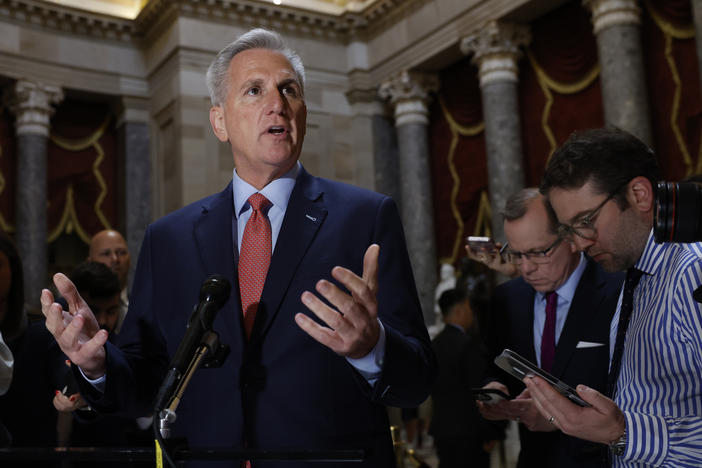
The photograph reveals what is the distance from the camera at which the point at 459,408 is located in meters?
5.36

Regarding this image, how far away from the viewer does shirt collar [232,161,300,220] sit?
73.1 inches

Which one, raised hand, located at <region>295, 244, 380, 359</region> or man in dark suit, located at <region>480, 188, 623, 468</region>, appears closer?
raised hand, located at <region>295, 244, 380, 359</region>

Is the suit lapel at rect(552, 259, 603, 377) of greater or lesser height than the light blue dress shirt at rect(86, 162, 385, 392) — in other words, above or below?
below

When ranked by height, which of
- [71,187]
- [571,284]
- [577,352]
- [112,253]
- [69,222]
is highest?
[71,187]

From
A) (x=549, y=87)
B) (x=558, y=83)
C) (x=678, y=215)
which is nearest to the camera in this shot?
(x=678, y=215)

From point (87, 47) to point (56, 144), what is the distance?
1.85 m

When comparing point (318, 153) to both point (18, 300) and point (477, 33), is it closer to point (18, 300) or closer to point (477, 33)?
point (477, 33)

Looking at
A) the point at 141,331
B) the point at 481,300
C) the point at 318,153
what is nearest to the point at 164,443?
the point at 141,331

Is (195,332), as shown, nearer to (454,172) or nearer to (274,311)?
(274,311)

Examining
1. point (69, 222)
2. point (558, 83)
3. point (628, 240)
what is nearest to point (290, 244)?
point (628, 240)

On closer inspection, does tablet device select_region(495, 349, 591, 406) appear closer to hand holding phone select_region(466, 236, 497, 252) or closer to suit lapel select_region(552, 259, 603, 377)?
suit lapel select_region(552, 259, 603, 377)

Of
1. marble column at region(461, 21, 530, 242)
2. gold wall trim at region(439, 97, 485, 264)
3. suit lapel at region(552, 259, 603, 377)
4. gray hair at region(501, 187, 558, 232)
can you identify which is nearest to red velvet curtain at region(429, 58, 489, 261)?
gold wall trim at region(439, 97, 485, 264)

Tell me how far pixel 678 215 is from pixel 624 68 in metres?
7.97

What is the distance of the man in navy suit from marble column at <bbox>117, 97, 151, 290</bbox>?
10789 mm
